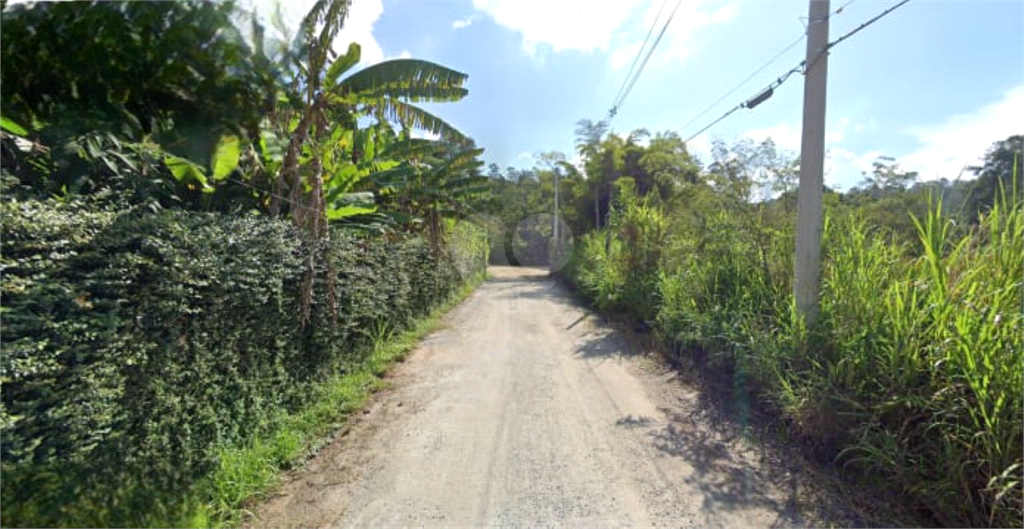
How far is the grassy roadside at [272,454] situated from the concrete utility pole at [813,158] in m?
4.52

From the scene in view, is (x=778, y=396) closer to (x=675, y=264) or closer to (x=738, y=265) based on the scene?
(x=738, y=265)

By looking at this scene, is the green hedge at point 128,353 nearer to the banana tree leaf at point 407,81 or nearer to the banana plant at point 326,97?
the banana plant at point 326,97

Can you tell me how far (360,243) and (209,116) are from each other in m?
2.60

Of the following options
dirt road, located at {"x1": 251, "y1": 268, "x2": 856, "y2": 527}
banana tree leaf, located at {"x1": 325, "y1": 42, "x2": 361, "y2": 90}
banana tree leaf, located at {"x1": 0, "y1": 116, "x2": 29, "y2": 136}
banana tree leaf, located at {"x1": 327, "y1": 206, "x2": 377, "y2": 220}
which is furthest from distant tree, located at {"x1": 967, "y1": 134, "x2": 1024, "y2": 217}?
banana tree leaf, located at {"x1": 0, "y1": 116, "x2": 29, "y2": 136}

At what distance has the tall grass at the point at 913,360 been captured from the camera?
2.35 m

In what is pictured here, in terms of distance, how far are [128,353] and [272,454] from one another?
1.29m

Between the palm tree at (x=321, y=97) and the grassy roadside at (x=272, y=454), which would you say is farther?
the palm tree at (x=321, y=97)

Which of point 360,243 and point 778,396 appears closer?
point 778,396

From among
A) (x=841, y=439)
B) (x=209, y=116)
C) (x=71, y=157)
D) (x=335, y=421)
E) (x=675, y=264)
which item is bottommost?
(x=335, y=421)

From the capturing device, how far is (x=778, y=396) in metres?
3.51

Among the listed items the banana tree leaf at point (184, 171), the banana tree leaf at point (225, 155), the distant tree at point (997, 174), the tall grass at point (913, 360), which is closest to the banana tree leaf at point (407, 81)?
the banana tree leaf at point (225, 155)

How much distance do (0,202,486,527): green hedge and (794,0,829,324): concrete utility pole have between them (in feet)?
15.8

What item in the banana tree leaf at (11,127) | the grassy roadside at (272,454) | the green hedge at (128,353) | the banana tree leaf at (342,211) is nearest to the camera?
the green hedge at (128,353)

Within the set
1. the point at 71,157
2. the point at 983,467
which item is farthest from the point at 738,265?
the point at 71,157
